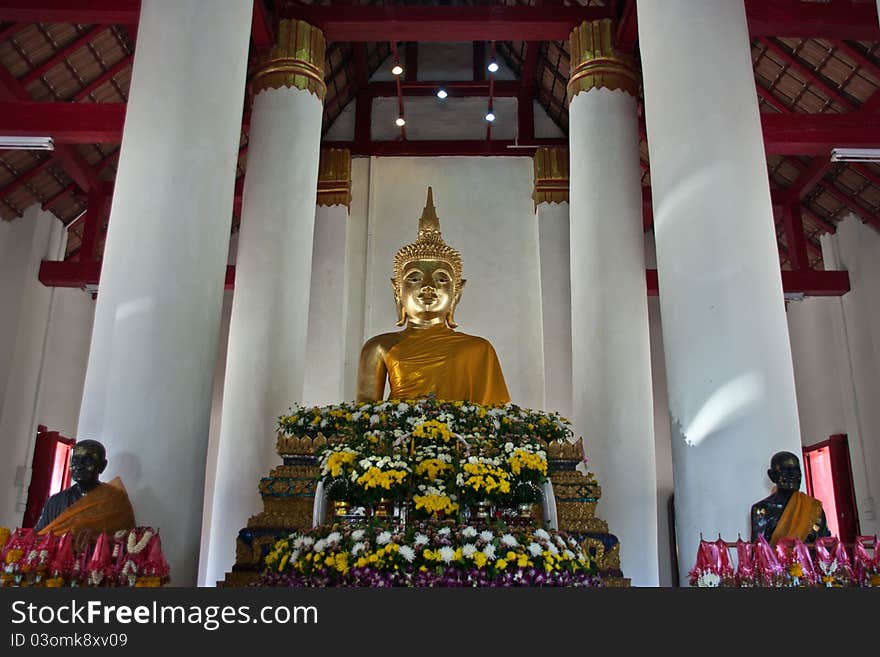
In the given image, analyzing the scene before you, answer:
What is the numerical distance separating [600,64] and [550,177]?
3321 millimetres

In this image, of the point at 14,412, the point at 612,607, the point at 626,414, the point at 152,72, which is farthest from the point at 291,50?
the point at 612,607

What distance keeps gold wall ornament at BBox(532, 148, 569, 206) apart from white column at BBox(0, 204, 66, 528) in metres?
6.39

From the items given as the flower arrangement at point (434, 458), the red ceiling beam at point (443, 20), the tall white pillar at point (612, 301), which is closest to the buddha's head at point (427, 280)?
the tall white pillar at point (612, 301)

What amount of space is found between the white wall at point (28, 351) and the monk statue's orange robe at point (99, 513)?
6864 millimetres

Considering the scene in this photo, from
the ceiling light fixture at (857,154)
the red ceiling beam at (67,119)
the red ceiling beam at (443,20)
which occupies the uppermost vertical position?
the red ceiling beam at (443,20)

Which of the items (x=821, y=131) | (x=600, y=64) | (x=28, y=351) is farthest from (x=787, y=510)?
(x=28, y=351)

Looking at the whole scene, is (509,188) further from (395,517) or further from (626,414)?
(395,517)

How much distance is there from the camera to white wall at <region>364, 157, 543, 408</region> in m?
10.6

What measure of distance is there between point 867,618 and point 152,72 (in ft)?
13.7

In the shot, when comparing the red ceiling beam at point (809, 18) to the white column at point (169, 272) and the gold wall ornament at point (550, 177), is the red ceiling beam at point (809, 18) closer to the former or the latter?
the white column at point (169, 272)

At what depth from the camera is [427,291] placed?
6086 millimetres

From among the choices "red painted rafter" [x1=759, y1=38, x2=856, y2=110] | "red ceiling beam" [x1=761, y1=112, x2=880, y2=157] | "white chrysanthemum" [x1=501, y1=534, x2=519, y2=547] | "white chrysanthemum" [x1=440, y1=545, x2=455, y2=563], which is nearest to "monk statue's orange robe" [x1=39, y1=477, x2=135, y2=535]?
"white chrysanthemum" [x1=440, y1=545, x2=455, y2=563]

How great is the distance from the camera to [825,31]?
6449mm

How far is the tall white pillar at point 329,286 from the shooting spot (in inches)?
392
